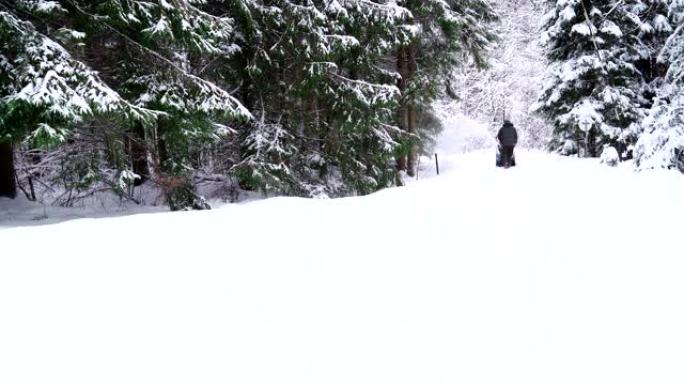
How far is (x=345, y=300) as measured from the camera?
3.57m

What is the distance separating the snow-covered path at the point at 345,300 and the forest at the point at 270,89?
2.64 meters

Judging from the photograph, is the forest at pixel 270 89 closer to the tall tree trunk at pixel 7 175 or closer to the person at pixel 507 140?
the tall tree trunk at pixel 7 175

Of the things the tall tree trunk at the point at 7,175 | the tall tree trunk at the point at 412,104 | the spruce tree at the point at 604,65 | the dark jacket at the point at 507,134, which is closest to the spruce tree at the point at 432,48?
the tall tree trunk at the point at 412,104

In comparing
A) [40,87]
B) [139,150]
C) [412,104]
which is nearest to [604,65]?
[412,104]

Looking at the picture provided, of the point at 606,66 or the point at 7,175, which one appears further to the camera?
the point at 606,66

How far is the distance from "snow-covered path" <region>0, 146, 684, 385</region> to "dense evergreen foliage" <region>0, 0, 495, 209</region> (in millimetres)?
2383

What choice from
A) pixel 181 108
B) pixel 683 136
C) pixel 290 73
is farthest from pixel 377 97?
pixel 683 136

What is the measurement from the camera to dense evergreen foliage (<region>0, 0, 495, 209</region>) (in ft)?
20.8

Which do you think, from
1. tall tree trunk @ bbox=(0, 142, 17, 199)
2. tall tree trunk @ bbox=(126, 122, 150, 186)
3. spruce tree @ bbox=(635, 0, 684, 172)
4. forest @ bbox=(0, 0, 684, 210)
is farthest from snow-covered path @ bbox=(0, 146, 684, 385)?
spruce tree @ bbox=(635, 0, 684, 172)

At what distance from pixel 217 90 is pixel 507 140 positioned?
8.89 m

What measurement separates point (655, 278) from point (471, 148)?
27.2 metres

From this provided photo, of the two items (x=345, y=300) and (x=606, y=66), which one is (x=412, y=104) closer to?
(x=606, y=66)

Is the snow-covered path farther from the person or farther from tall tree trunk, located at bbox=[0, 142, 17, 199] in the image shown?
the person

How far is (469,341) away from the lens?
2.99m
